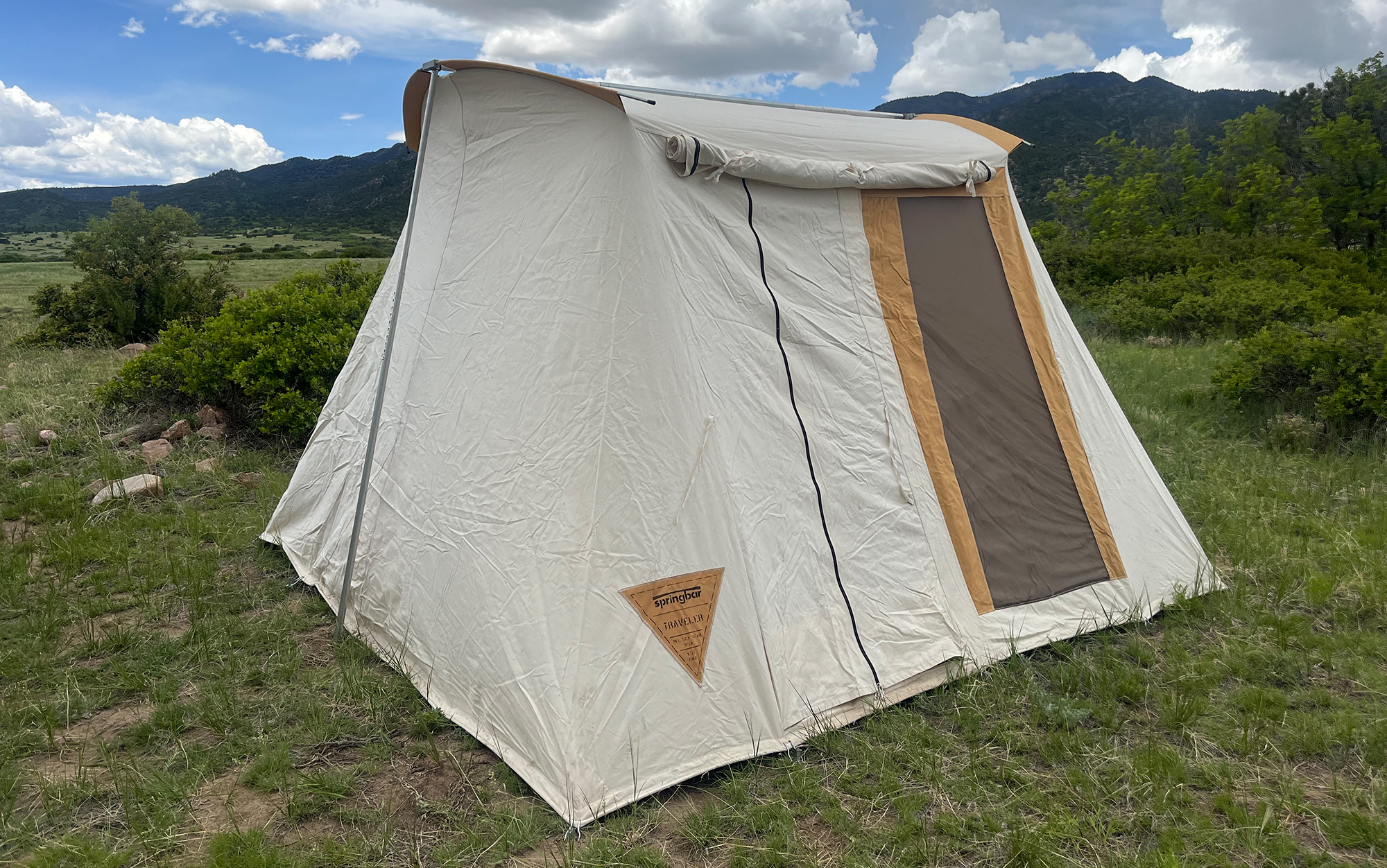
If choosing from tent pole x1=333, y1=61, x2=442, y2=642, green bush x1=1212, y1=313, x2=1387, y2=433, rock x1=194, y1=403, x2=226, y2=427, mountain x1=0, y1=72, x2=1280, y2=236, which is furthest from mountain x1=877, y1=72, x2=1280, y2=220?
tent pole x1=333, y1=61, x2=442, y2=642

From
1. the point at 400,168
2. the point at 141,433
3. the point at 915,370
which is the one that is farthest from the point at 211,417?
the point at 400,168

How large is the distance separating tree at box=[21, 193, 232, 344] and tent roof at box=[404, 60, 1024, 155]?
8909 millimetres

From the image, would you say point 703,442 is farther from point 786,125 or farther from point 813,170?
point 786,125

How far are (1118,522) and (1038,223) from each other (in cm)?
1888

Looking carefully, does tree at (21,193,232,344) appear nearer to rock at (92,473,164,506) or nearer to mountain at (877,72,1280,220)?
rock at (92,473,164,506)

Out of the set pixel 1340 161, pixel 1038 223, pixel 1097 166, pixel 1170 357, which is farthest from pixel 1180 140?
pixel 1170 357

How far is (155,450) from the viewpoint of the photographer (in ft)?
20.1

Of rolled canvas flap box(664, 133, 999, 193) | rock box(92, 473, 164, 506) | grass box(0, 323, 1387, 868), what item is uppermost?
rolled canvas flap box(664, 133, 999, 193)

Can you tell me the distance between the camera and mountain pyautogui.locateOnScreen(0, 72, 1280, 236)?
47.7m

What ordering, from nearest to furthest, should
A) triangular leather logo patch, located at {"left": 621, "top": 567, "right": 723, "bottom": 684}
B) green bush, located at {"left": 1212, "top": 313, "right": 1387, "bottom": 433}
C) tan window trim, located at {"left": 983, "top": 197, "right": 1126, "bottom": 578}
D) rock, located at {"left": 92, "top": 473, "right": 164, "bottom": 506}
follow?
triangular leather logo patch, located at {"left": 621, "top": 567, "right": 723, "bottom": 684}
tan window trim, located at {"left": 983, "top": 197, "right": 1126, "bottom": 578}
rock, located at {"left": 92, "top": 473, "right": 164, "bottom": 506}
green bush, located at {"left": 1212, "top": 313, "right": 1387, "bottom": 433}

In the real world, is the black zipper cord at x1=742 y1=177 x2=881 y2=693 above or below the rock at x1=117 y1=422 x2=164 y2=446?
above

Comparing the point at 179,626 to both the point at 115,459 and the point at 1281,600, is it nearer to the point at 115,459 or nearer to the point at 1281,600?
the point at 115,459

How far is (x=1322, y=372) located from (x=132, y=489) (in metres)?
8.52

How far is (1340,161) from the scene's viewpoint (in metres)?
19.6
